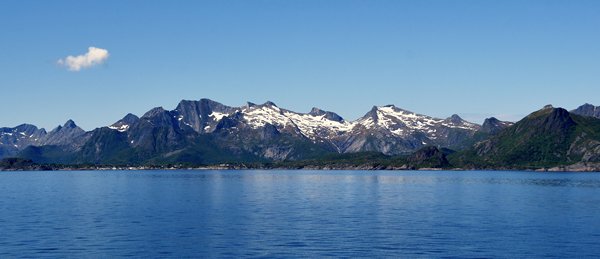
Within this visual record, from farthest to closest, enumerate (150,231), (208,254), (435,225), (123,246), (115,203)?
(115,203), (435,225), (150,231), (123,246), (208,254)

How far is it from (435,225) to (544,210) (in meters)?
40.3

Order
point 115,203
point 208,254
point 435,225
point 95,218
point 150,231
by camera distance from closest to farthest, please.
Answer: point 208,254, point 150,231, point 435,225, point 95,218, point 115,203

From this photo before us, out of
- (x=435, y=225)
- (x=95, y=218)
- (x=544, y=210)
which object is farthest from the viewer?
(x=544, y=210)

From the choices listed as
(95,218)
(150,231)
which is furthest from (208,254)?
(95,218)

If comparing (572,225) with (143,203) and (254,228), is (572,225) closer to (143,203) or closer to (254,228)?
(254,228)

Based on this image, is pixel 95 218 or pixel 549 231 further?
pixel 95 218

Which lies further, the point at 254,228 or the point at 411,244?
the point at 254,228

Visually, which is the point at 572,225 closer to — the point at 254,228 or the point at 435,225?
the point at 435,225

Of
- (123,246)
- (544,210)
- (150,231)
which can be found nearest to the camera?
(123,246)

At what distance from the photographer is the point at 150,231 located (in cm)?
9862

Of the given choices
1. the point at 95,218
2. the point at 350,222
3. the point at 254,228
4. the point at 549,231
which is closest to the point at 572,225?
the point at 549,231

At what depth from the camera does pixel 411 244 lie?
3423 inches

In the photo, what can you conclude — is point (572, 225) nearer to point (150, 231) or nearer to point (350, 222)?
point (350, 222)

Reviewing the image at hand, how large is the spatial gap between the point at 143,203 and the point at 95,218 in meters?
34.5
